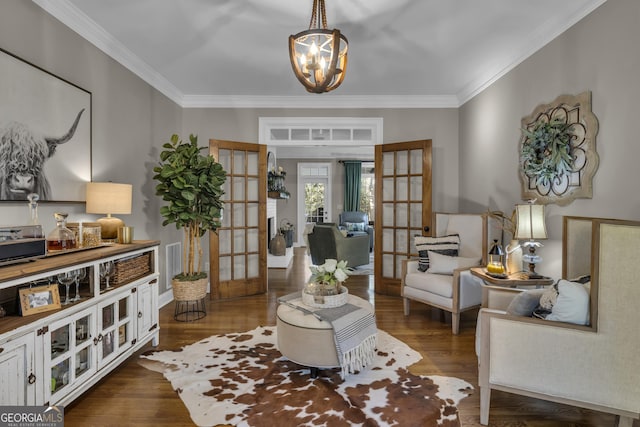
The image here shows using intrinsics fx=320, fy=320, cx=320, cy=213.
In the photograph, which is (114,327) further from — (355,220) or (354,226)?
(355,220)

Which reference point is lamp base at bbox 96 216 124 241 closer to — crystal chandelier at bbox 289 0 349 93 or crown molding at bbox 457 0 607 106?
crystal chandelier at bbox 289 0 349 93

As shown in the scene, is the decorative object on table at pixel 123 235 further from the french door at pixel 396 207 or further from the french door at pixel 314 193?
the french door at pixel 314 193

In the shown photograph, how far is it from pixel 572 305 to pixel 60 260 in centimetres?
290

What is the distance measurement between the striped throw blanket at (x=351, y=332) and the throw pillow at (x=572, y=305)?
46.2 inches

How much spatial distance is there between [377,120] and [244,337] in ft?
11.0

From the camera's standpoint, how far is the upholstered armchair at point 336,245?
5883 millimetres

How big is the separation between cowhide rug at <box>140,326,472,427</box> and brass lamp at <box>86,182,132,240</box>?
3.67 ft

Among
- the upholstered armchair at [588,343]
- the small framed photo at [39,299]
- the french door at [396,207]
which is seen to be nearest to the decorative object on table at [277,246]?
the french door at [396,207]

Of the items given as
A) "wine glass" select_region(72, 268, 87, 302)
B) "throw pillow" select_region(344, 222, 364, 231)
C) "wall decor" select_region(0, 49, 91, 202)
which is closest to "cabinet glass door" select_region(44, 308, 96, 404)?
"wine glass" select_region(72, 268, 87, 302)

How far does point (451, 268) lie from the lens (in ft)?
11.3

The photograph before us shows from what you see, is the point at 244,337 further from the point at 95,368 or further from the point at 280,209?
the point at 280,209

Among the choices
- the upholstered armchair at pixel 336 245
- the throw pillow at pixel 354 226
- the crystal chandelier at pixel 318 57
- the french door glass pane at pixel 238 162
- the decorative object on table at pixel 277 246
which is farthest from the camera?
the throw pillow at pixel 354 226

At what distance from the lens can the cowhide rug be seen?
6.28ft

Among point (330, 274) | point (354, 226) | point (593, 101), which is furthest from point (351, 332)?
point (354, 226)
